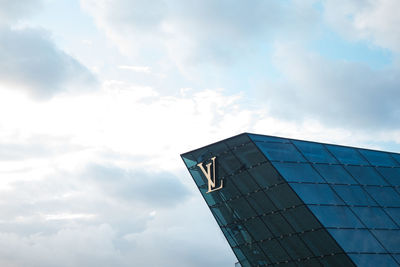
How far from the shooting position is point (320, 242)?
107 feet

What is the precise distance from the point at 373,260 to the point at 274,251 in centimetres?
653

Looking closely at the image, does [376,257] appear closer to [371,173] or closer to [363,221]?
[363,221]

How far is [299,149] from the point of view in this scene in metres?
36.1

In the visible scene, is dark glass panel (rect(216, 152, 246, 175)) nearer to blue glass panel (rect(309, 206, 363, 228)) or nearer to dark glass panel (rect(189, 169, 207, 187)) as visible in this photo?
dark glass panel (rect(189, 169, 207, 187))

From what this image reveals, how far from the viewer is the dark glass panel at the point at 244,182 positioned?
117 feet

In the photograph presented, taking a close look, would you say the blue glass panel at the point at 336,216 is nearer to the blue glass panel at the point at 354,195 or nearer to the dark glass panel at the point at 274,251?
the blue glass panel at the point at 354,195

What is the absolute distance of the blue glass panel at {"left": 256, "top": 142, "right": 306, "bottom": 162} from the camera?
3466cm

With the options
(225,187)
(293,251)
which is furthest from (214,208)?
(293,251)

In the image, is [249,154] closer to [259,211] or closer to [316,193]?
[259,211]

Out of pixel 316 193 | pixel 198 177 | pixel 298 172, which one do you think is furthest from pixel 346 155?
pixel 198 177

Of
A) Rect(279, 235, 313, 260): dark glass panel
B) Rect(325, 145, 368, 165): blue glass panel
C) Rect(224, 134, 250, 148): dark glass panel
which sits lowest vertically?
Rect(279, 235, 313, 260): dark glass panel

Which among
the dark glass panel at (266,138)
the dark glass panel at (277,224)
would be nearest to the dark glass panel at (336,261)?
the dark glass panel at (277,224)

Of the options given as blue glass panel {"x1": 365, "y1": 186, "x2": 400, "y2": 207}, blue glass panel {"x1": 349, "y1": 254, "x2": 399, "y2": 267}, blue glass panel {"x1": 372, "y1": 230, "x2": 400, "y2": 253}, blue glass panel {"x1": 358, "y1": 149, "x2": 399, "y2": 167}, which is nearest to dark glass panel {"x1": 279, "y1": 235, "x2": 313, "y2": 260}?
blue glass panel {"x1": 349, "y1": 254, "x2": 399, "y2": 267}

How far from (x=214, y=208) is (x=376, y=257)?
12.1m
